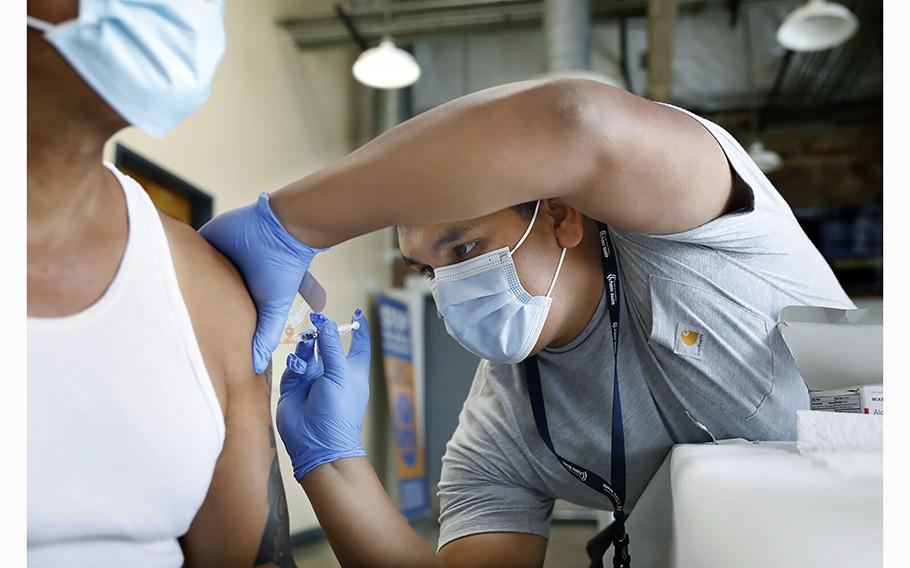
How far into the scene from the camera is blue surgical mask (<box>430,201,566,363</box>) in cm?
96

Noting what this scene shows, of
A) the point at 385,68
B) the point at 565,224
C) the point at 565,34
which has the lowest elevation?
the point at 565,224

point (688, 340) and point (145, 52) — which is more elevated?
point (145, 52)

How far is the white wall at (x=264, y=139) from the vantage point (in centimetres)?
96

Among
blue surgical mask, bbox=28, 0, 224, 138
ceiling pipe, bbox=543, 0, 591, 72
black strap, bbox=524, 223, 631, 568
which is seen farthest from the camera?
ceiling pipe, bbox=543, 0, 591, 72

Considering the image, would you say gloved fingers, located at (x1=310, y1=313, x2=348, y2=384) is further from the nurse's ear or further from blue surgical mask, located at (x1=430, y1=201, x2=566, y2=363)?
the nurse's ear

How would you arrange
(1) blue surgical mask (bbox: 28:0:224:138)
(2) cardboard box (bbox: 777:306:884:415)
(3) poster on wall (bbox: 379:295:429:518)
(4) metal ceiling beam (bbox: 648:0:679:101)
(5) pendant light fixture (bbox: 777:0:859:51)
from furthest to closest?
(4) metal ceiling beam (bbox: 648:0:679:101), (5) pendant light fixture (bbox: 777:0:859:51), (3) poster on wall (bbox: 379:295:429:518), (2) cardboard box (bbox: 777:306:884:415), (1) blue surgical mask (bbox: 28:0:224:138)

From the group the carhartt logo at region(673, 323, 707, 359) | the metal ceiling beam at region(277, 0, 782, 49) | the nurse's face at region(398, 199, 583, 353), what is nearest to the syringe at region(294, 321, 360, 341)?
the nurse's face at region(398, 199, 583, 353)

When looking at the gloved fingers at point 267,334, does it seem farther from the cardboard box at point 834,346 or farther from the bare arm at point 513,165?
the cardboard box at point 834,346

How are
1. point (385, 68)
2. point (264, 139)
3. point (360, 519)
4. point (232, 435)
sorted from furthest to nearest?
point (385, 68) → point (264, 139) → point (360, 519) → point (232, 435)

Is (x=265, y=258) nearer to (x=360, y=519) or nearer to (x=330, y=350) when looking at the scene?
(x=330, y=350)

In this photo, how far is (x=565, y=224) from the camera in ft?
3.31

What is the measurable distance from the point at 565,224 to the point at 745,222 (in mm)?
234

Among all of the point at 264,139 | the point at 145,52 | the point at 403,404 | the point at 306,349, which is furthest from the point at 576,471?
the point at 403,404

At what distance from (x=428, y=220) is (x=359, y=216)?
70 mm
